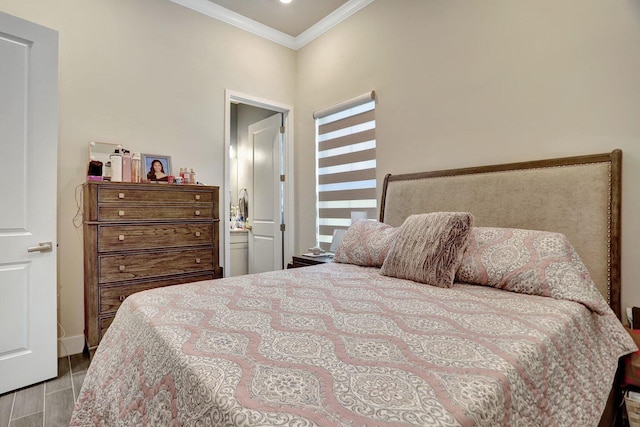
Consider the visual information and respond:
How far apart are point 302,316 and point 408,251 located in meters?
0.87

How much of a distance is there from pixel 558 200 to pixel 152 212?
280 centimetres

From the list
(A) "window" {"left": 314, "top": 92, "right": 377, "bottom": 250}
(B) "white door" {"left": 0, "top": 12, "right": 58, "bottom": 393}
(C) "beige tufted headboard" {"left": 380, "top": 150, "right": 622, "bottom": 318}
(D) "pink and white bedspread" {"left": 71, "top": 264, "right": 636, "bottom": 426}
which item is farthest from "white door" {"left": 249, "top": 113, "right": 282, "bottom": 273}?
(D) "pink and white bedspread" {"left": 71, "top": 264, "right": 636, "bottom": 426}

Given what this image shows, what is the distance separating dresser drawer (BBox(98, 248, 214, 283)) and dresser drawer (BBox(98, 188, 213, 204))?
1.37 ft

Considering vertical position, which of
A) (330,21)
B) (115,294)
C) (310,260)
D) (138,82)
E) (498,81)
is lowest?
(115,294)

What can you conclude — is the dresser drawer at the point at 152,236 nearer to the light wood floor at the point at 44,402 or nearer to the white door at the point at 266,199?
the light wood floor at the point at 44,402

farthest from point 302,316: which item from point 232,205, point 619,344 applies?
point 232,205

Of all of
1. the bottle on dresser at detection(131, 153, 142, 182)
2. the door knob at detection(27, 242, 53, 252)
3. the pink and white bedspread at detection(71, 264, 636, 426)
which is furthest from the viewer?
the bottle on dresser at detection(131, 153, 142, 182)

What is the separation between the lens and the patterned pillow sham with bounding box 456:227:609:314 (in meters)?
1.43

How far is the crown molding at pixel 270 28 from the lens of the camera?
3.18 meters

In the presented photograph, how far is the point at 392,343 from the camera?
958 mm

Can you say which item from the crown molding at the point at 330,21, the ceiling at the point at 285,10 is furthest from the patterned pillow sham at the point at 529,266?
the ceiling at the point at 285,10

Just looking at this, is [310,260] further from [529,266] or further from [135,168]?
[529,266]

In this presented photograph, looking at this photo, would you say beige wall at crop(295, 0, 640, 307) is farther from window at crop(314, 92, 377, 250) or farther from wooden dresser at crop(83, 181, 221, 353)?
wooden dresser at crop(83, 181, 221, 353)

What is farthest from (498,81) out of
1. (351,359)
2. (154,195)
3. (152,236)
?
(152,236)
